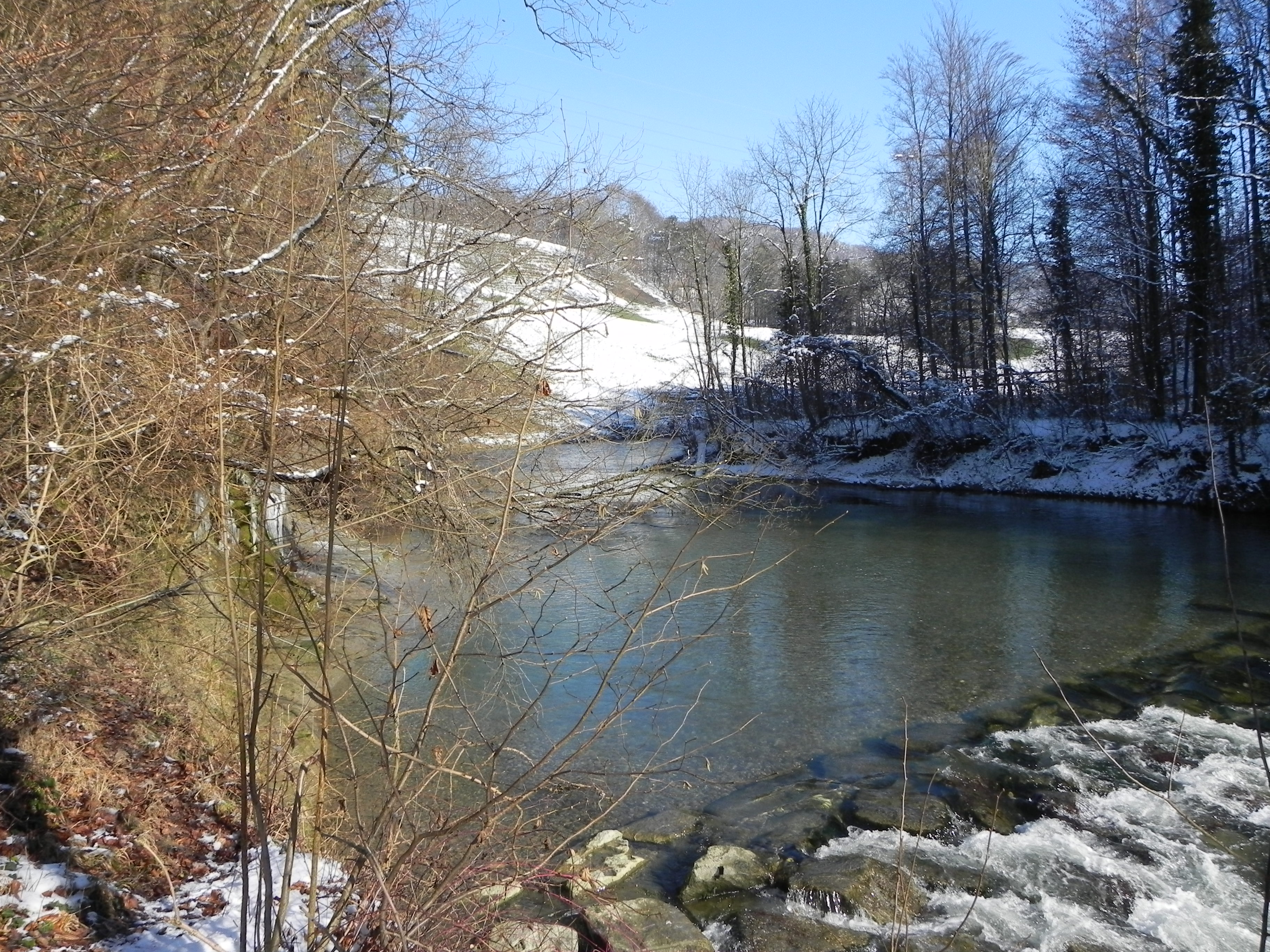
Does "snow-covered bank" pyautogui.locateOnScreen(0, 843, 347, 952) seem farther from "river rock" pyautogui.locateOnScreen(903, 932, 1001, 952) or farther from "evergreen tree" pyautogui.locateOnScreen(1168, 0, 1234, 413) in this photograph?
"evergreen tree" pyautogui.locateOnScreen(1168, 0, 1234, 413)

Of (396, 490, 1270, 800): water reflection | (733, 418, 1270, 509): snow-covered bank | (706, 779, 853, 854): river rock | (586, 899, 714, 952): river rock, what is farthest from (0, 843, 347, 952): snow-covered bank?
(733, 418, 1270, 509): snow-covered bank

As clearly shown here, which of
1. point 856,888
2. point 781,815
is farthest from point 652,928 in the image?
point 781,815

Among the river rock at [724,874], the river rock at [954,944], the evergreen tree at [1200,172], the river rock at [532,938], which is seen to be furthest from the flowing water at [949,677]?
the evergreen tree at [1200,172]

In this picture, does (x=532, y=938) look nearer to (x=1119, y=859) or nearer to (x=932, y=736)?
(x=1119, y=859)

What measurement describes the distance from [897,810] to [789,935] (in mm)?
1739

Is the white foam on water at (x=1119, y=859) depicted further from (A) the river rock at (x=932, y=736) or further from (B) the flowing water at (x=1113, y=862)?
(A) the river rock at (x=932, y=736)

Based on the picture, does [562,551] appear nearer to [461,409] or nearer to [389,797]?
[461,409]

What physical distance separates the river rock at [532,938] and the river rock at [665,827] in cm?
156

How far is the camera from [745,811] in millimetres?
6820

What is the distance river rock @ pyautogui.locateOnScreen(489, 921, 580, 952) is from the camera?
3041 millimetres

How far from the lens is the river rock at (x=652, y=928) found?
185 inches

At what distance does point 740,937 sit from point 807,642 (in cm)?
588

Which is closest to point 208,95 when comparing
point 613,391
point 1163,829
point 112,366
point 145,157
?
point 145,157

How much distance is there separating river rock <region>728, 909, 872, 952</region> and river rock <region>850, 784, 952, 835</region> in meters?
1.24
